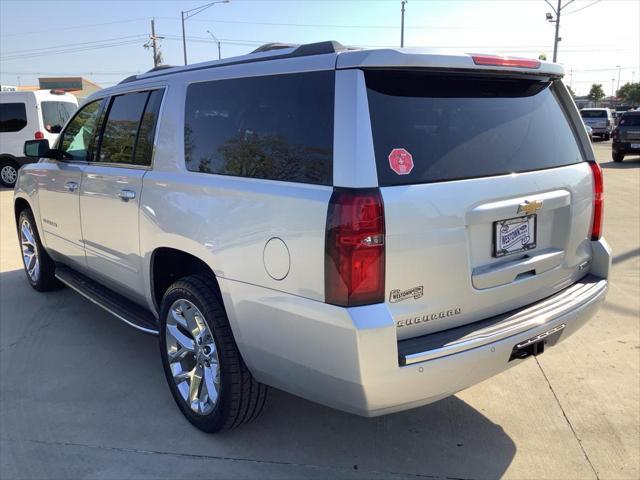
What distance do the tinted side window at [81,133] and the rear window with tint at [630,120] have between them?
19.1 meters

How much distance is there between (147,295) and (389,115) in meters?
2.06

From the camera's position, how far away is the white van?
13805mm

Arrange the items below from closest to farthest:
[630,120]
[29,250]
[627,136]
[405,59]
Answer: [405,59]
[29,250]
[627,136]
[630,120]

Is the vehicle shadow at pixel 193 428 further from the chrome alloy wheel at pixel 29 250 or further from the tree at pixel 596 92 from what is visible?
the tree at pixel 596 92

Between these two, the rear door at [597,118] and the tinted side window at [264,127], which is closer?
the tinted side window at [264,127]

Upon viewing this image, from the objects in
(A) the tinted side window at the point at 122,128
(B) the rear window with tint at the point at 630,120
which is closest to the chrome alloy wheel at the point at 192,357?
(A) the tinted side window at the point at 122,128

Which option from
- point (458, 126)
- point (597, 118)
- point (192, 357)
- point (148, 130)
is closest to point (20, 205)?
point (148, 130)

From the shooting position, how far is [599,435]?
3068 mm

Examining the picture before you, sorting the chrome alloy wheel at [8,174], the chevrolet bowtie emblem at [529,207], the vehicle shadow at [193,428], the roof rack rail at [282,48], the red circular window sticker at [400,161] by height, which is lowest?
the vehicle shadow at [193,428]

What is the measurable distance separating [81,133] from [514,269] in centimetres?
352

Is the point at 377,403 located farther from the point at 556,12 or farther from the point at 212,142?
the point at 556,12

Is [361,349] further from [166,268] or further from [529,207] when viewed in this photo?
[166,268]

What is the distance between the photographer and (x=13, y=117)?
14.0 meters

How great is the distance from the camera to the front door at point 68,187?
4.27 m
